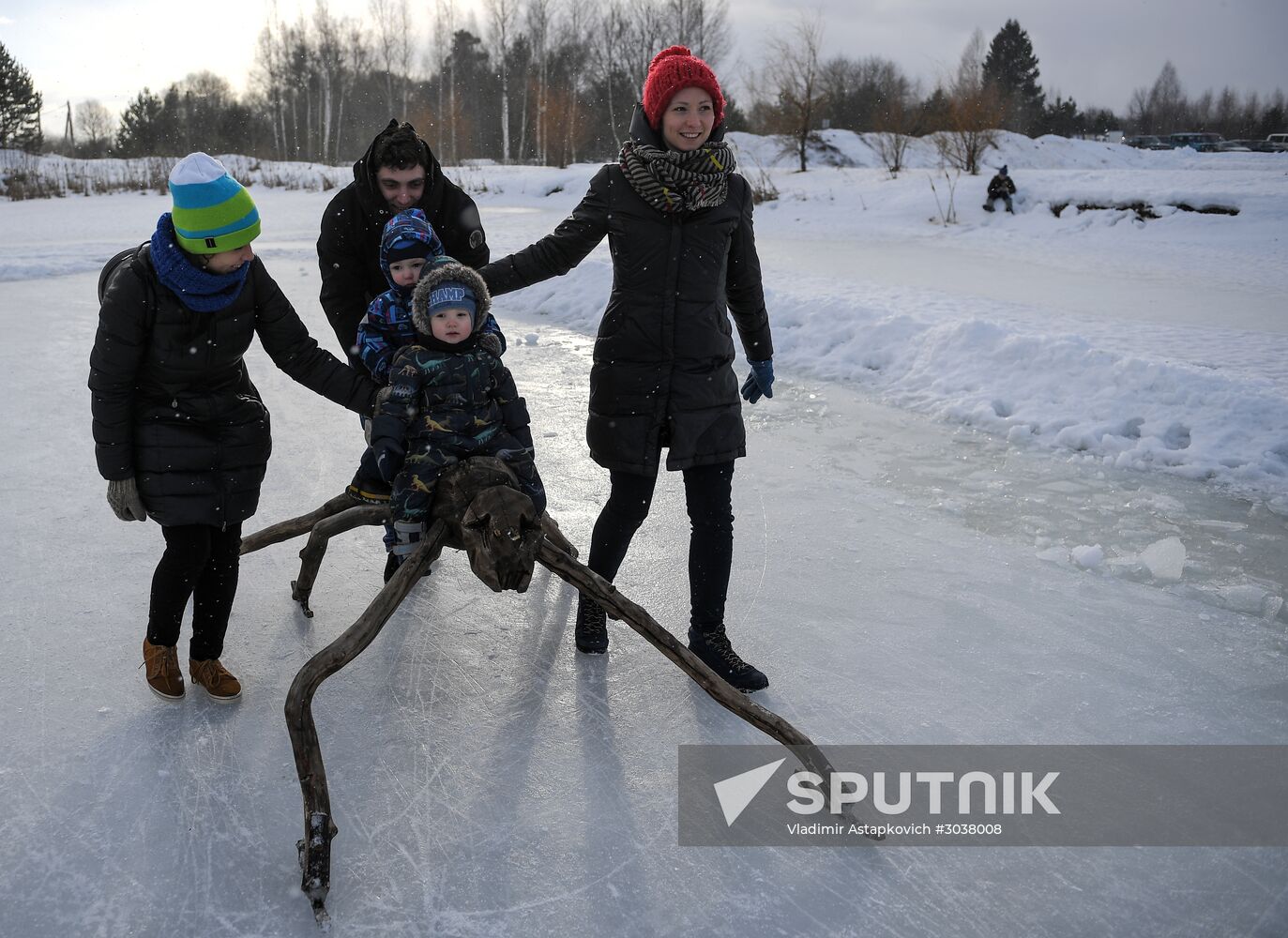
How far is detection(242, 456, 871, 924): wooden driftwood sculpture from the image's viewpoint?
192 cm

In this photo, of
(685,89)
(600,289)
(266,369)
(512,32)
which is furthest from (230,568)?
(512,32)

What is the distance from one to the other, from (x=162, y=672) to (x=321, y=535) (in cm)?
53

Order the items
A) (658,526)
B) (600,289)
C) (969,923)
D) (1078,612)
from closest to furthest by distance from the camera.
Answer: (969,923), (1078,612), (658,526), (600,289)

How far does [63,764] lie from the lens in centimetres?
229

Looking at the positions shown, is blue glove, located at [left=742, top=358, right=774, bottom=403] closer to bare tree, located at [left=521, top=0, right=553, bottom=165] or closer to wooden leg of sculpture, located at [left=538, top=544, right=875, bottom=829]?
wooden leg of sculpture, located at [left=538, top=544, right=875, bottom=829]

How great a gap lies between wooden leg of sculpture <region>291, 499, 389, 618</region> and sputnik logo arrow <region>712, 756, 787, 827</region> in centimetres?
105

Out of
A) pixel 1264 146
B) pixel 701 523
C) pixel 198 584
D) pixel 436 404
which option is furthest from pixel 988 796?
pixel 1264 146

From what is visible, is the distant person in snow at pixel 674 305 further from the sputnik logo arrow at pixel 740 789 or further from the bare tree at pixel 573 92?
Answer: the bare tree at pixel 573 92

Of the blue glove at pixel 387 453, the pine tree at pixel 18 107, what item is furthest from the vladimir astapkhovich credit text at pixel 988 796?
the pine tree at pixel 18 107

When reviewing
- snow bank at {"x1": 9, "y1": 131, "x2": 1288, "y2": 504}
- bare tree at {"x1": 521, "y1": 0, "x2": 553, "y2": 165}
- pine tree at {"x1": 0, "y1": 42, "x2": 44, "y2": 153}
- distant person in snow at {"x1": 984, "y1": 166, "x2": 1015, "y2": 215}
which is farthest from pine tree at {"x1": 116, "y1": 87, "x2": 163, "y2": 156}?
distant person in snow at {"x1": 984, "y1": 166, "x2": 1015, "y2": 215}

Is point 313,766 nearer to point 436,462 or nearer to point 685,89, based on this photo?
point 436,462

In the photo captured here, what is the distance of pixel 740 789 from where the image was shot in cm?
224

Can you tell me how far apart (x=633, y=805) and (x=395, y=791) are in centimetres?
55

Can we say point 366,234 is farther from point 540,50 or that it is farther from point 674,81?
point 540,50
